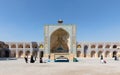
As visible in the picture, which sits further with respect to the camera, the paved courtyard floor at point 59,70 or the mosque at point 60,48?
the mosque at point 60,48

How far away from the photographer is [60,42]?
46.7m

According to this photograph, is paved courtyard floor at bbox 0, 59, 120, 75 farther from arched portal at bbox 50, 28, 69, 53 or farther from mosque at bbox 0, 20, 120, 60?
arched portal at bbox 50, 28, 69, 53

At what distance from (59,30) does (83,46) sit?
12917 mm

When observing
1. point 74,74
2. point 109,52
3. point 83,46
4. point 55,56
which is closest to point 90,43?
point 83,46

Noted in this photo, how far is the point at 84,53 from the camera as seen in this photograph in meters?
52.6

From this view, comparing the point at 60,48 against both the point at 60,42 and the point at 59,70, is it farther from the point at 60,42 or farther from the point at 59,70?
the point at 59,70

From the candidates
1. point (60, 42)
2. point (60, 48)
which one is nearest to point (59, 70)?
point (60, 48)

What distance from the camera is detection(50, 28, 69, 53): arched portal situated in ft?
146

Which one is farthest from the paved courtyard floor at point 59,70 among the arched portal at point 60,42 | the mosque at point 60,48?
the arched portal at point 60,42

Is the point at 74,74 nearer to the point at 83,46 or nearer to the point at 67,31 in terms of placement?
the point at 67,31

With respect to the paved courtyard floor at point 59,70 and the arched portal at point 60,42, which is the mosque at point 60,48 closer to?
the arched portal at point 60,42

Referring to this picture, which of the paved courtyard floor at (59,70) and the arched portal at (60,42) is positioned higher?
the arched portal at (60,42)

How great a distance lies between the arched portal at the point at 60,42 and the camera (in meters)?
44.5

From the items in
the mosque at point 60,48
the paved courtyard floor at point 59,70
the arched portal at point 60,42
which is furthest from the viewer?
the mosque at point 60,48
